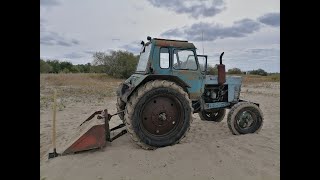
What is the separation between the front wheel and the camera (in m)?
6.43

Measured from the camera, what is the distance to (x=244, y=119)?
659 cm

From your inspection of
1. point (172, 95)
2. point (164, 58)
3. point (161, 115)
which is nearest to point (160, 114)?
point (161, 115)

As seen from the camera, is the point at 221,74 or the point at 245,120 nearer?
the point at 245,120

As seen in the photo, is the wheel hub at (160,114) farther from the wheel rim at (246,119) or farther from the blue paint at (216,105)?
the wheel rim at (246,119)

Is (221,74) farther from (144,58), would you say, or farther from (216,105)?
(144,58)

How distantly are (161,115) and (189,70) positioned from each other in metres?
1.37

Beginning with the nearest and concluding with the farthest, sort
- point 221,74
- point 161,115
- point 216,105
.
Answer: point 161,115 → point 221,74 → point 216,105

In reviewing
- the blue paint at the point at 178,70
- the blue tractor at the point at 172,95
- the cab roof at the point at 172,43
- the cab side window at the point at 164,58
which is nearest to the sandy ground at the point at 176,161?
the blue tractor at the point at 172,95

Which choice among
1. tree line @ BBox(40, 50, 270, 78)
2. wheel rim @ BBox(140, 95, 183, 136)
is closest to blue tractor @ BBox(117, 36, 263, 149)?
wheel rim @ BBox(140, 95, 183, 136)

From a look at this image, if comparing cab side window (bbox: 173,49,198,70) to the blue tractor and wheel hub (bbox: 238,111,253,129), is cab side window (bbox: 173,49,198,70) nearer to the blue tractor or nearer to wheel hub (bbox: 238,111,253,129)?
the blue tractor

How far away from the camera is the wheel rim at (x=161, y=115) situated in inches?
215
